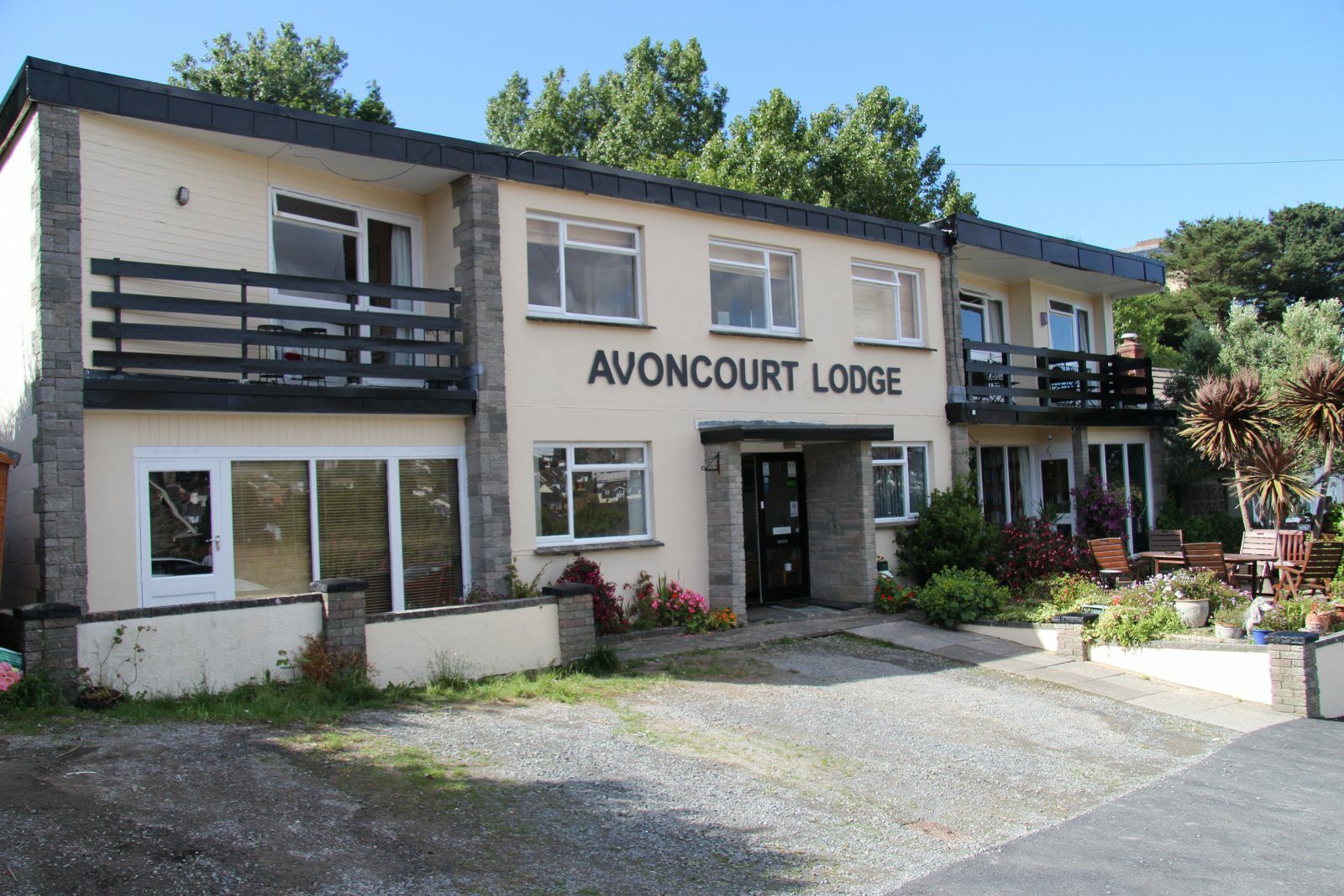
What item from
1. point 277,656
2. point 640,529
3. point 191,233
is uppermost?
point 191,233

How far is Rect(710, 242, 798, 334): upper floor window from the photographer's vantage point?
1411cm

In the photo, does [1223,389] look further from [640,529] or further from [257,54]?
[257,54]

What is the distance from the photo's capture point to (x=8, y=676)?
7.34m

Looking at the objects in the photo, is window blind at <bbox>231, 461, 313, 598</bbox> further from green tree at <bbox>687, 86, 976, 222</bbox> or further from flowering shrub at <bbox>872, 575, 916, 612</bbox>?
green tree at <bbox>687, 86, 976, 222</bbox>

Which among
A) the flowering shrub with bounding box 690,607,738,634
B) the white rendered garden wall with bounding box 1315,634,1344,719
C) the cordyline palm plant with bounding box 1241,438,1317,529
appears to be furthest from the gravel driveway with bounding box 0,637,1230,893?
the cordyline palm plant with bounding box 1241,438,1317,529

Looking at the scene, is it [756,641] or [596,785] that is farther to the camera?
[756,641]

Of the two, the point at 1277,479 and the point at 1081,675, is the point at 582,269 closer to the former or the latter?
the point at 1081,675

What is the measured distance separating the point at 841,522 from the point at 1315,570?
21.2 ft

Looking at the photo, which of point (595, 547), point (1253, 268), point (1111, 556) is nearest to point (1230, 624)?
point (1111, 556)

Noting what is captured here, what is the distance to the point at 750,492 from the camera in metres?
14.7

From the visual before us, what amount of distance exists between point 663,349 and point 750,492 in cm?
271

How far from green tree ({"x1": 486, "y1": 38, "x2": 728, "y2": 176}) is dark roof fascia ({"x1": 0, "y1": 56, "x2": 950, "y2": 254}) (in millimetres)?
19293

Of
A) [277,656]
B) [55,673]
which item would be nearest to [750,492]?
[277,656]

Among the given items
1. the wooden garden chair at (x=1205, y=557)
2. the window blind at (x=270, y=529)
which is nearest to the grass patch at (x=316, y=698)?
the window blind at (x=270, y=529)
